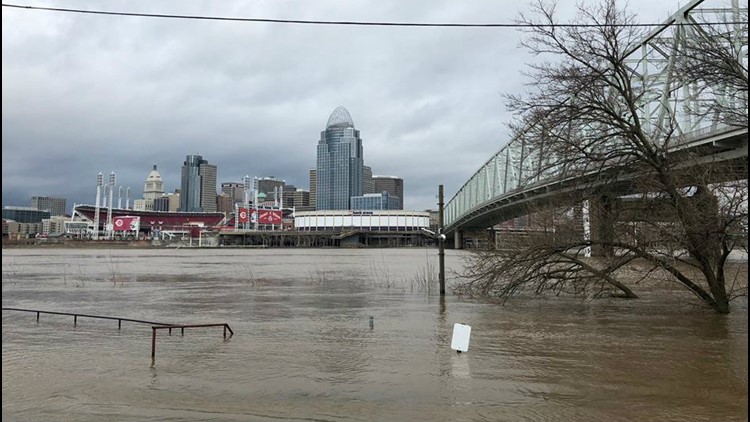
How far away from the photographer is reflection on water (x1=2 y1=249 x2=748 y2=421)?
9227mm

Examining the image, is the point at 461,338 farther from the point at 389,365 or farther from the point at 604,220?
the point at 604,220

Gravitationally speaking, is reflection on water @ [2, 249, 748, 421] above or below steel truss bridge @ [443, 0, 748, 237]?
below

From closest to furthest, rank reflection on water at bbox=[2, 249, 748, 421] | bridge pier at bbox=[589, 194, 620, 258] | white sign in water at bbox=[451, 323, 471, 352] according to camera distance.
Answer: reflection on water at bbox=[2, 249, 748, 421], white sign in water at bbox=[451, 323, 471, 352], bridge pier at bbox=[589, 194, 620, 258]

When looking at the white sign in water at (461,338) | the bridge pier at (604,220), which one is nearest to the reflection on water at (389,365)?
the white sign in water at (461,338)

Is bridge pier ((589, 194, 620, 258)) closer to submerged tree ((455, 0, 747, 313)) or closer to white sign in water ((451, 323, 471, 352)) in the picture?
submerged tree ((455, 0, 747, 313))

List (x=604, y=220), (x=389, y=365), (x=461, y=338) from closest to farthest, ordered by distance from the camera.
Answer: (x=389, y=365), (x=461, y=338), (x=604, y=220)

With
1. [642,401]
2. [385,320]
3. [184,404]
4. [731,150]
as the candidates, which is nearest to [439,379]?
[642,401]

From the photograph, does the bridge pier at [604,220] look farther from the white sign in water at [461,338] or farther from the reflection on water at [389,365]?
the white sign in water at [461,338]

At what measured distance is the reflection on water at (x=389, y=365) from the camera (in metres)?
9.23

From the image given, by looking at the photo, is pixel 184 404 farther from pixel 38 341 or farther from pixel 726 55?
pixel 726 55

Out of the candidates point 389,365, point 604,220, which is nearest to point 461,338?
point 389,365

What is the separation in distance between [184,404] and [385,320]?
10.6 metres

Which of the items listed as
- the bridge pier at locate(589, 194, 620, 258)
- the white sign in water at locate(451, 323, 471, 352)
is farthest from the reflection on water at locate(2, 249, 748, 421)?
the bridge pier at locate(589, 194, 620, 258)

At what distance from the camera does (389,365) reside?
12430 millimetres
